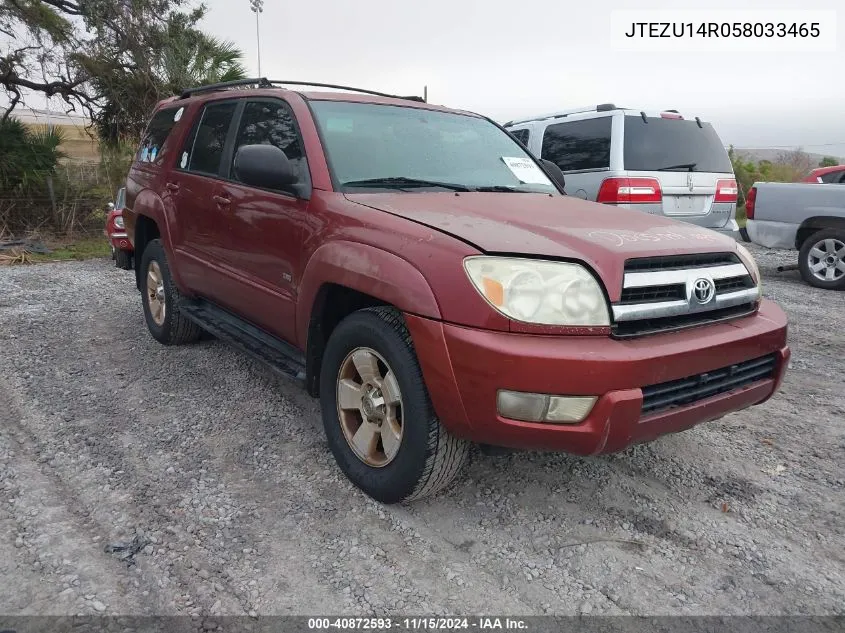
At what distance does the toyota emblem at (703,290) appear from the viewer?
8.30 feet

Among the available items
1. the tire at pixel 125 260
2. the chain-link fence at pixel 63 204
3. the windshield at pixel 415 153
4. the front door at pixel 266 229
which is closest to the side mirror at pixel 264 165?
the front door at pixel 266 229

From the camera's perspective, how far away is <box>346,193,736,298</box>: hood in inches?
93.4

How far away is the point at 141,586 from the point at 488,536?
4.29 feet

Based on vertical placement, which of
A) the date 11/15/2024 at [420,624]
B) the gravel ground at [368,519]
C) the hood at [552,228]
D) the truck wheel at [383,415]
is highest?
the hood at [552,228]

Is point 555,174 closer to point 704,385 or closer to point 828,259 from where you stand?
point 704,385

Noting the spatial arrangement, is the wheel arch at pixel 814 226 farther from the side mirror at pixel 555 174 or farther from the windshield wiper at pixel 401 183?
the windshield wiper at pixel 401 183

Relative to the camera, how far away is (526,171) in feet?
12.6

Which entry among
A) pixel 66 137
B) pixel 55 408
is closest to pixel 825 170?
pixel 55 408

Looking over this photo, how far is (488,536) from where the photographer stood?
2.61 metres

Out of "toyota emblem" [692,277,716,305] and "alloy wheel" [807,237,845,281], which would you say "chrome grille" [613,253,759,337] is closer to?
"toyota emblem" [692,277,716,305]

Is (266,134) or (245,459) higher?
(266,134)

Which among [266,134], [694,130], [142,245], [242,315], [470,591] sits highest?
[694,130]

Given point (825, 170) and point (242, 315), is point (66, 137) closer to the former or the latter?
point (242, 315)

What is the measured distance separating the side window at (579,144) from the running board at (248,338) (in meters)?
4.37
